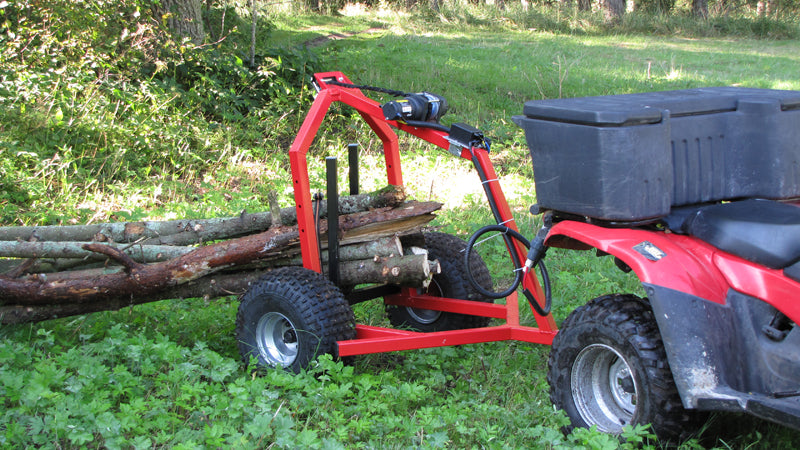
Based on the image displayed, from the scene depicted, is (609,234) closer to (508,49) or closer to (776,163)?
(776,163)

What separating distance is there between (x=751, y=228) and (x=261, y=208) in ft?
16.8

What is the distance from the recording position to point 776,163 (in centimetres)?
296

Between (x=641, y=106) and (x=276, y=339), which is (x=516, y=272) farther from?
(x=276, y=339)

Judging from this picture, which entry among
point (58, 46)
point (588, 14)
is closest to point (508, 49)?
point (588, 14)

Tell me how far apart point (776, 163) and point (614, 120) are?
760 millimetres

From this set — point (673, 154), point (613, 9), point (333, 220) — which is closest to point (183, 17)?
point (333, 220)

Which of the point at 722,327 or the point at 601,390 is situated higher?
the point at 722,327

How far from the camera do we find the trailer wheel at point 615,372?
2.79m

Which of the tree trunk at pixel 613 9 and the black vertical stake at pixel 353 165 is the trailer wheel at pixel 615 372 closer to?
the black vertical stake at pixel 353 165

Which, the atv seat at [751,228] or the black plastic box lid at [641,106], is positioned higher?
the black plastic box lid at [641,106]

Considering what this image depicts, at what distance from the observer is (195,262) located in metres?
4.18

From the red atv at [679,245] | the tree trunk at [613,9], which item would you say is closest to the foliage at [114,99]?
the red atv at [679,245]

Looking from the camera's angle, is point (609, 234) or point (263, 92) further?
point (263, 92)

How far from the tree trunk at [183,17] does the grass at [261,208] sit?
31.9 inches
